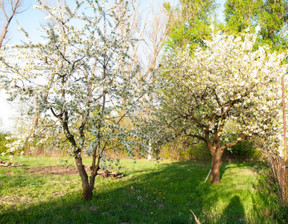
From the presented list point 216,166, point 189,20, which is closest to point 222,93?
point 216,166

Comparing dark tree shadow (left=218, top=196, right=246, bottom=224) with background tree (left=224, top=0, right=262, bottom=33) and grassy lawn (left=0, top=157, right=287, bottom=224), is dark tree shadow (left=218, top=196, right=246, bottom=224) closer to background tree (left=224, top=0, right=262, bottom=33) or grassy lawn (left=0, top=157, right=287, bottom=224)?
grassy lawn (left=0, top=157, right=287, bottom=224)

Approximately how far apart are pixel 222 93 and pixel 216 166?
11.3 ft

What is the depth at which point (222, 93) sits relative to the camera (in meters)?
8.09

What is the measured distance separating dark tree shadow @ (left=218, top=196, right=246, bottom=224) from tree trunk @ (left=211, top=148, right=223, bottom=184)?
8.41 feet

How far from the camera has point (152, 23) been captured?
25016 millimetres

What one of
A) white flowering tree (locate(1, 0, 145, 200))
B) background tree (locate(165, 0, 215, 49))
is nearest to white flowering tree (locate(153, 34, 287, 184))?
white flowering tree (locate(1, 0, 145, 200))

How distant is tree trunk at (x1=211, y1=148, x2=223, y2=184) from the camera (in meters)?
9.21

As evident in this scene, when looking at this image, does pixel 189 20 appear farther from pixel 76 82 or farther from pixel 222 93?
pixel 76 82

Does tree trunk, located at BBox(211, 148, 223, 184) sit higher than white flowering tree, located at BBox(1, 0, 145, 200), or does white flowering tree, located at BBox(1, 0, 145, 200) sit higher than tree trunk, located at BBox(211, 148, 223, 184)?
white flowering tree, located at BBox(1, 0, 145, 200)

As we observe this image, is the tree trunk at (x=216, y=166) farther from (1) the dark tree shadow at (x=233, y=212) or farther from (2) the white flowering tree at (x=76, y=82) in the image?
(2) the white flowering tree at (x=76, y=82)

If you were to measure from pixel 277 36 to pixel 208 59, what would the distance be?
1472 cm

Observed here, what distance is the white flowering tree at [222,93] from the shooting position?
312 inches

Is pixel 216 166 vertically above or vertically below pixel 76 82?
below

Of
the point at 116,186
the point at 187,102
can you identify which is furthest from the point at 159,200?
the point at 187,102
